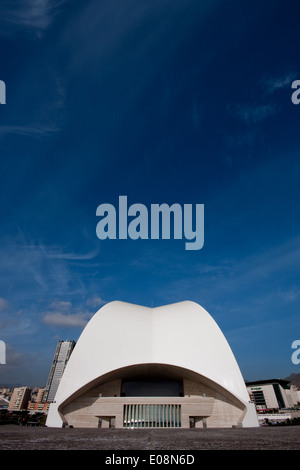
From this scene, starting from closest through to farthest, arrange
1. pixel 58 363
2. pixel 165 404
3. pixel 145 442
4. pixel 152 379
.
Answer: pixel 145 442 < pixel 165 404 < pixel 152 379 < pixel 58 363

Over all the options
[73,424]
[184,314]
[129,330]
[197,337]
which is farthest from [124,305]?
[73,424]

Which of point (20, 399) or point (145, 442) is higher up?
point (145, 442)

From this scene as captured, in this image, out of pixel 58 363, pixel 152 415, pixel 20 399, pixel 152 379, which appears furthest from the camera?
pixel 58 363

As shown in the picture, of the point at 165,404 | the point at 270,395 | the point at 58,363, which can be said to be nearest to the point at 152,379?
the point at 165,404

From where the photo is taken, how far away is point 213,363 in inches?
942

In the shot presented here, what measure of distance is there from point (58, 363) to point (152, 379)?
12812cm

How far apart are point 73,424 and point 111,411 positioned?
12.0 feet

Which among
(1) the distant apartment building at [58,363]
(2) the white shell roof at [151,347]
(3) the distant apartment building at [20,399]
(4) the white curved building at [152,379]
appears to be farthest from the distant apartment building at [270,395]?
(3) the distant apartment building at [20,399]

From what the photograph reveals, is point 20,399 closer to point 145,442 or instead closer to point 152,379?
point 152,379

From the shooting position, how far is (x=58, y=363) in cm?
13288

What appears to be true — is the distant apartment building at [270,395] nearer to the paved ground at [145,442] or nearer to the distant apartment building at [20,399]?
the paved ground at [145,442]

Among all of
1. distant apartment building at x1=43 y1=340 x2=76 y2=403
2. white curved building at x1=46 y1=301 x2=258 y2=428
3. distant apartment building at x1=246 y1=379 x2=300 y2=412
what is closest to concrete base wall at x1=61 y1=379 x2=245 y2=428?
white curved building at x1=46 y1=301 x2=258 y2=428

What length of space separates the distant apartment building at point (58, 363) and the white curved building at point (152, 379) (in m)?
120

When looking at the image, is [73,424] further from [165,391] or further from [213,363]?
[213,363]
